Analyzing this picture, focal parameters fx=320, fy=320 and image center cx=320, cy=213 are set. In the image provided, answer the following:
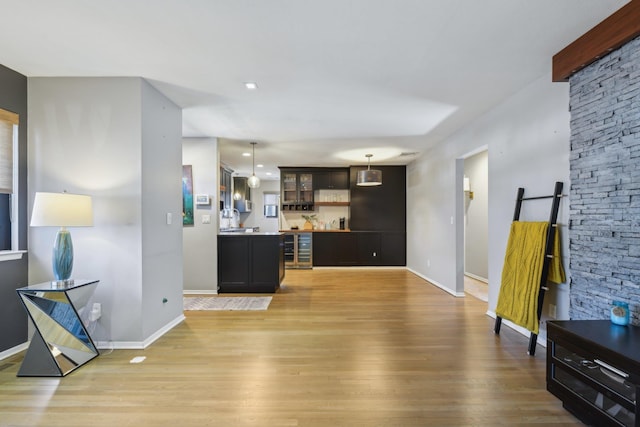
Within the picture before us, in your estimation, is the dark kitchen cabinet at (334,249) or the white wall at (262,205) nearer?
the dark kitchen cabinet at (334,249)

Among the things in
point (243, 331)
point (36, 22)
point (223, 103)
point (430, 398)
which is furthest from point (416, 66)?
point (243, 331)

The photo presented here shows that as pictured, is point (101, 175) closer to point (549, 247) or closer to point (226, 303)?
point (226, 303)

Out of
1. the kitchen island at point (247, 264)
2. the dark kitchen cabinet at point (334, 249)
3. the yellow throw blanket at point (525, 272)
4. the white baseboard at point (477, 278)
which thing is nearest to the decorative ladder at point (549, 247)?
the yellow throw blanket at point (525, 272)

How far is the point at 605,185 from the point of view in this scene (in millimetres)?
2252

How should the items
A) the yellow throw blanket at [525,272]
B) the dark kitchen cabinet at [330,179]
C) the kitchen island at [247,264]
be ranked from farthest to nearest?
the dark kitchen cabinet at [330,179]
the kitchen island at [247,264]
the yellow throw blanket at [525,272]

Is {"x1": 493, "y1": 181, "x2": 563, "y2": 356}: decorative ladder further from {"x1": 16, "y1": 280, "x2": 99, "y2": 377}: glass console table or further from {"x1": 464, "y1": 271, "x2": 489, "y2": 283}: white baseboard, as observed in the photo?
{"x1": 16, "y1": 280, "x2": 99, "y2": 377}: glass console table

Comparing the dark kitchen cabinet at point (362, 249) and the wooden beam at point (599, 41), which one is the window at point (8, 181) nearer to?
the wooden beam at point (599, 41)

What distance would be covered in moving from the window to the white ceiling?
513 mm

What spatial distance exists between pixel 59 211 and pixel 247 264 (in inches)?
120

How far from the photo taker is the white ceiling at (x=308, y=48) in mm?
2023

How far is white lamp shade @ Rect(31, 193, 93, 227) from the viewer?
7.94 feet

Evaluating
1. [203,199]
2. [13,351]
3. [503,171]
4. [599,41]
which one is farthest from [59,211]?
[503,171]

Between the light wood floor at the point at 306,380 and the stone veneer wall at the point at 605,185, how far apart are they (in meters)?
0.83

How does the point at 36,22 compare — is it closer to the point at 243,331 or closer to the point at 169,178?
the point at 169,178
